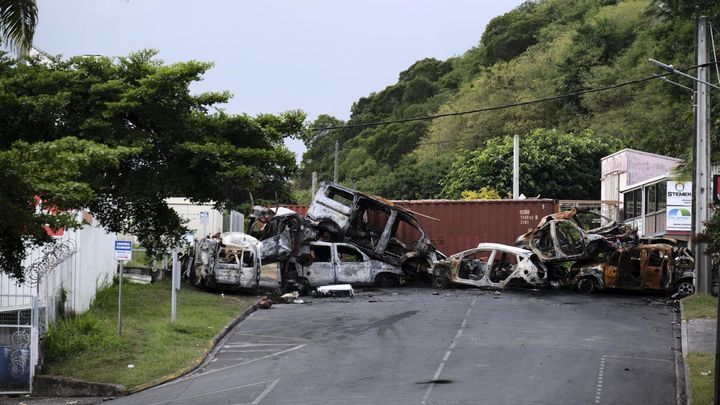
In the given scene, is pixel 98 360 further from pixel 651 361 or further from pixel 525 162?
pixel 525 162

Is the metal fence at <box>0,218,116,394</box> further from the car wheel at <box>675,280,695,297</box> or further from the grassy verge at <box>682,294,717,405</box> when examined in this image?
the car wheel at <box>675,280,695,297</box>

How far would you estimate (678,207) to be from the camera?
4009 centimetres

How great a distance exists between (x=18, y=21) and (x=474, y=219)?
21754 millimetres

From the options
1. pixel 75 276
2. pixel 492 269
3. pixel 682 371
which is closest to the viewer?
A: pixel 682 371

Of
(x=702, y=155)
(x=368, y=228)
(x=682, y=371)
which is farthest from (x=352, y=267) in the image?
(x=682, y=371)

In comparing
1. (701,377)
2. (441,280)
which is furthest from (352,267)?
(701,377)

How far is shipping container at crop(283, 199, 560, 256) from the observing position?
32.0 metres

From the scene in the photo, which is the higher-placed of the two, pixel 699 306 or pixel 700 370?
pixel 699 306

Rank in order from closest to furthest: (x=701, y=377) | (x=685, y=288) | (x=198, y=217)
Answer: (x=701, y=377) < (x=685, y=288) < (x=198, y=217)

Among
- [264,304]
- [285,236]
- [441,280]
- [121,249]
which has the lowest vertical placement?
[264,304]

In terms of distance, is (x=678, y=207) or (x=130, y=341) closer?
(x=130, y=341)

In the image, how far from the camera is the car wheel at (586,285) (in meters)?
27.4

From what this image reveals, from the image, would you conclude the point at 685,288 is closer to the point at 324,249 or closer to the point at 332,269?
the point at 332,269

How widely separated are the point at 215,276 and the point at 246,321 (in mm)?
4799
